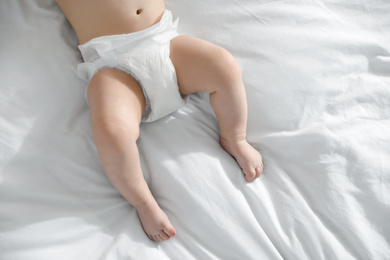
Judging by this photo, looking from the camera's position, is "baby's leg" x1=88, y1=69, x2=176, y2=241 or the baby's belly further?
the baby's belly

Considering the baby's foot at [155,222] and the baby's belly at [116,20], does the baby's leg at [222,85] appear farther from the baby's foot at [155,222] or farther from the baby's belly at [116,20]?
the baby's foot at [155,222]

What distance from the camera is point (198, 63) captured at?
94cm

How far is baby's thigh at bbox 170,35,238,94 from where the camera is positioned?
94 centimetres

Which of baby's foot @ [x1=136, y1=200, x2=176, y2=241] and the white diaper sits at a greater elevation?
the white diaper

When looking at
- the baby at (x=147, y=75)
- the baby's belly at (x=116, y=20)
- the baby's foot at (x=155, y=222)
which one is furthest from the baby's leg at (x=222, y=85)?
the baby's foot at (x=155, y=222)

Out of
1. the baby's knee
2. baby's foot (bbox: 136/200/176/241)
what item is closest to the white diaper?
the baby's knee

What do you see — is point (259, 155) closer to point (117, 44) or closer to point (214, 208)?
point (214, 208)

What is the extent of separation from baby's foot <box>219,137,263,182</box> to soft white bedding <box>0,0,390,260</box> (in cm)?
2

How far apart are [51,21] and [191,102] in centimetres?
47

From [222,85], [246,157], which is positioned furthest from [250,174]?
[222,85]

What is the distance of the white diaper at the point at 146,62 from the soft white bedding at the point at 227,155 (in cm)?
6

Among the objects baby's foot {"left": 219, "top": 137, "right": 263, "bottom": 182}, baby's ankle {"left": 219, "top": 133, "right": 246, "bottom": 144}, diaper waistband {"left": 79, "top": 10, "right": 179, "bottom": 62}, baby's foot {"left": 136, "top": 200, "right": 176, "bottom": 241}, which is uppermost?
diaper waistband {"left": 79, "top": 10, "right": 179, "bottom": 62}

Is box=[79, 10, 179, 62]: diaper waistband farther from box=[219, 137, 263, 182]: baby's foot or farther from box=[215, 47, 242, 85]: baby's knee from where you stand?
box=[219, 137, 263, 182]: baby's foot

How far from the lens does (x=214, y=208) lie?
0.88m
